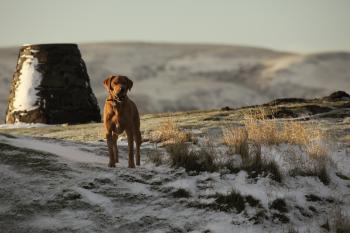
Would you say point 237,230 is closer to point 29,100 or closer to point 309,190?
point 309,190

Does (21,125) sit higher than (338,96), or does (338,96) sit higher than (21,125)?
(338,96)

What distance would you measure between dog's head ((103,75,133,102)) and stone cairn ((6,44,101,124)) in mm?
7726

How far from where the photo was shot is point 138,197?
620cm

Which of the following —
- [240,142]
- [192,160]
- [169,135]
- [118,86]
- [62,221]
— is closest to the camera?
[62,221]

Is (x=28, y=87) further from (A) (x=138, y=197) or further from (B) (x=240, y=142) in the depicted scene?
(A) (x=138, y=197)

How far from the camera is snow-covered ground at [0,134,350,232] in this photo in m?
5.68

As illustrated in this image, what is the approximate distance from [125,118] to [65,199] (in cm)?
123

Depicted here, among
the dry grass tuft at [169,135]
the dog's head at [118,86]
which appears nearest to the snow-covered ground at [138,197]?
the dog's head at [118,86]

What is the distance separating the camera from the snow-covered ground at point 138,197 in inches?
223

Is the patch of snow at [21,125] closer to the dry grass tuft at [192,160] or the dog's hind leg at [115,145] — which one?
the dog's hind leg at [115,145]

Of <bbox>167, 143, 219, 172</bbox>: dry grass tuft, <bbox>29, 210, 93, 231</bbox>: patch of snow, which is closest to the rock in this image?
<bbox>167, 143, 219, 172</bbox>: dry grass tuft

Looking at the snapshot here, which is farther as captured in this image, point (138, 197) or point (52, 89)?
point (52, 89)

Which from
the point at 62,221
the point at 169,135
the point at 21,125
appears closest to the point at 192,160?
the point at 62,221

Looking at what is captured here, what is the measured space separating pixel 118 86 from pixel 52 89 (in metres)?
8.03
